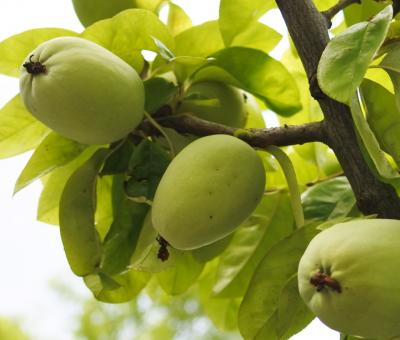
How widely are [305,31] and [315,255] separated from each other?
27cm

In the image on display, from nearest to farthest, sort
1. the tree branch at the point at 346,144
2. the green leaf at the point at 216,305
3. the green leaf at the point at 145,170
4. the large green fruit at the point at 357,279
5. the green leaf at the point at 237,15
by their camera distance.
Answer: the large green fruit at the point at 357,279, the tree branch at the point at 346,144, the green leaf at the point at 145,170, the green leaf at the point at 237,15, the green leaf at the point at 216,305

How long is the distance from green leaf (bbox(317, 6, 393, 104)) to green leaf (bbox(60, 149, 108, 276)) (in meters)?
0.38

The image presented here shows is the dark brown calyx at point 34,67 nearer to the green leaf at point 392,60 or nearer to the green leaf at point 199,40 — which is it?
the green leaf at point 199,40

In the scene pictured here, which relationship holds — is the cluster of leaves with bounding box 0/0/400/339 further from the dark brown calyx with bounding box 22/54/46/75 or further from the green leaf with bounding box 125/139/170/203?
the dark brown calyx with bounding box 22/54/46/75

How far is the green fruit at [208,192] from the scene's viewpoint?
2.80ft

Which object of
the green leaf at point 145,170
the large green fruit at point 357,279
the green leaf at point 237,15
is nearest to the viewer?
the large green fruit at point 357,279

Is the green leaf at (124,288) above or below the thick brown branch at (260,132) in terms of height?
below

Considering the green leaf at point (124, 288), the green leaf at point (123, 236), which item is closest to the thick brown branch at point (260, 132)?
the green leaf at point (123, 236)

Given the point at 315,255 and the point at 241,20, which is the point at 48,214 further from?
the point at 315,255

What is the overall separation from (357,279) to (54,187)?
579mm

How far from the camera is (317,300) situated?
738 millimetres

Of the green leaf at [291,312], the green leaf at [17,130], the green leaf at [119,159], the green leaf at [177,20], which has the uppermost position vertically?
the green leaf at [177,20]

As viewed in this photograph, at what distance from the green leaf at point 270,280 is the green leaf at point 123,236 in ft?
0.61

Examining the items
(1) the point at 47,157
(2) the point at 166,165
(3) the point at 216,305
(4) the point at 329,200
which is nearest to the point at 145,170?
(2) the point at 166,165
